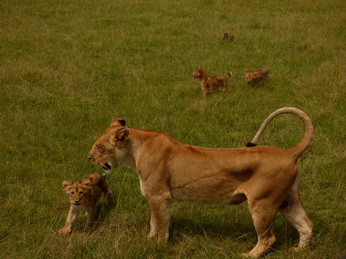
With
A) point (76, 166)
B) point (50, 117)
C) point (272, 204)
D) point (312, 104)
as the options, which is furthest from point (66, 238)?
point (312, 104)

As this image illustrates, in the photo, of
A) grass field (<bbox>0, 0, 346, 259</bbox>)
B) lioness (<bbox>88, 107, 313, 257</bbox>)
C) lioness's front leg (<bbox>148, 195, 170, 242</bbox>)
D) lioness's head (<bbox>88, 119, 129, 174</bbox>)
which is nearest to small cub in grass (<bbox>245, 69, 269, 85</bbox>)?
grass field (<bbox>0, 0, 346, 259</bbox>)

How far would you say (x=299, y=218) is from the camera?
4676 mm

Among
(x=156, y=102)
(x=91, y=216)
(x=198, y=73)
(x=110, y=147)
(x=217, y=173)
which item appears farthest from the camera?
(x=198, y=73)

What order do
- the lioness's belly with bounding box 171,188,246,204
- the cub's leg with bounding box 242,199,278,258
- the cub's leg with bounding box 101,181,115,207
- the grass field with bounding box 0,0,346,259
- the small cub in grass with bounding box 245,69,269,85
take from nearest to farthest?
the cub's leg with bounding box 242,199,278,258, the lioness's belly with bounding box 171,188,246,204, the grass field with bounding box 0,0,346,259, the cub's leg with bounding box 101,181,115,207, the small cub in grass with bounding box 245,69,269,85

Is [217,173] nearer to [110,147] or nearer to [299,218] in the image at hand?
[299,218]

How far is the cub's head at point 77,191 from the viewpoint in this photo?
5262 mm

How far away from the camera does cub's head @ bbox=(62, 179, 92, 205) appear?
5.26m

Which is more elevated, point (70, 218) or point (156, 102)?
point (156, 102)

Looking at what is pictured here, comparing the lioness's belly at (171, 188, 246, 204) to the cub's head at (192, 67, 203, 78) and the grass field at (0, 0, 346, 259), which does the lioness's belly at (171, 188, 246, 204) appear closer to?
the grass field at (0, 0, 346, 259)

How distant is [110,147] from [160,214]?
0.83 meters

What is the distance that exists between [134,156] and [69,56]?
6738 millimetres

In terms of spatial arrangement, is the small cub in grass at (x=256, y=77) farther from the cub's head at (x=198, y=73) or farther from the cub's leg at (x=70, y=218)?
the cub's leg at (x=70, y=218)

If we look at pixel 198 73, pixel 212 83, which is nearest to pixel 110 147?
pixel 212 83

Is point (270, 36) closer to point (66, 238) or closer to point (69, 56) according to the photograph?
point (69, 56)
